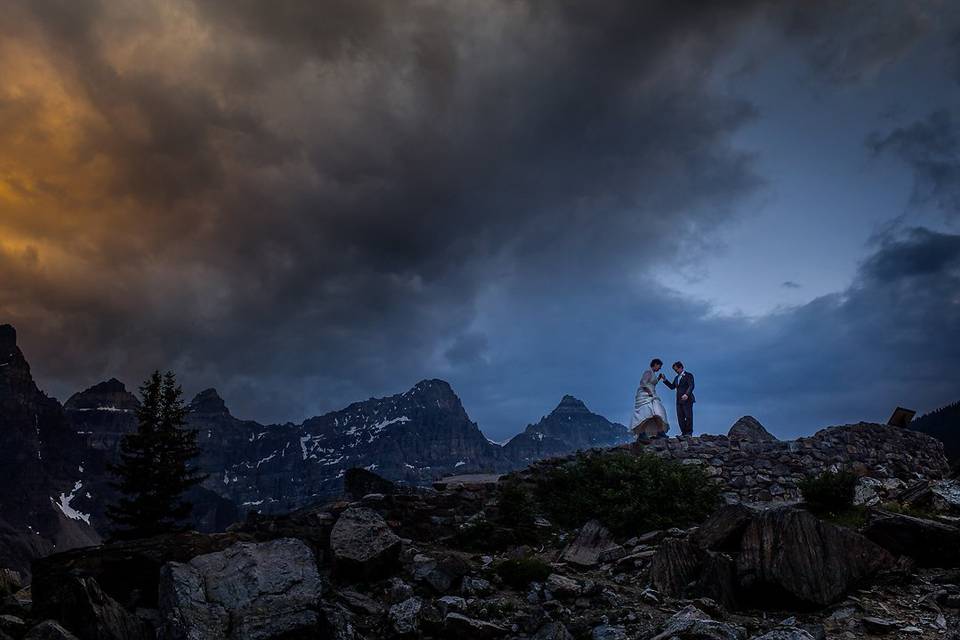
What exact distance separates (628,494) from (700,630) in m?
8.81

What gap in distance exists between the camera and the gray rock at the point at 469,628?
9.70 meters

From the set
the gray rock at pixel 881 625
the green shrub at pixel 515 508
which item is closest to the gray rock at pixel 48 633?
the green shrub at pixel 515 508

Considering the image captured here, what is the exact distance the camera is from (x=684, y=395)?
32.2m

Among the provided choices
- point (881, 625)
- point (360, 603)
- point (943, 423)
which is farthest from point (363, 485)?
point (943, 423)

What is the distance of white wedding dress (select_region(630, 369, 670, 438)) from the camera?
31.5m

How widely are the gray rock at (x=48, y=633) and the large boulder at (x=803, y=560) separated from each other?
11251mm

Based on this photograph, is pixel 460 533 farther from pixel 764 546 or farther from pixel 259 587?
pixel 764 546

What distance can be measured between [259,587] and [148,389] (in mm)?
34259

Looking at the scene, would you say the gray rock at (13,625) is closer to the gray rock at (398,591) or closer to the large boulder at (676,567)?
the gray rock at (398,591)

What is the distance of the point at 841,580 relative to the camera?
10094 mm

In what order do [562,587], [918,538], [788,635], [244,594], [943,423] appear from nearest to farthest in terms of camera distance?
1. [788,635]
2. [244,594]
3. [918,538]
4. [562,587]
5. [943,423]

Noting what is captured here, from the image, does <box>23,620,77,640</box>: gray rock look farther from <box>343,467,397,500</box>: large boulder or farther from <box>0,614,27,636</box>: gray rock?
<box>343,467,397,500</box>: large boulder

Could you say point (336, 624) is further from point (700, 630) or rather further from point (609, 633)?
point (700, 630)

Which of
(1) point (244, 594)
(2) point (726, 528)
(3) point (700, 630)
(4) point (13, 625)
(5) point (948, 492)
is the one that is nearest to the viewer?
(3) point (700, 630)
